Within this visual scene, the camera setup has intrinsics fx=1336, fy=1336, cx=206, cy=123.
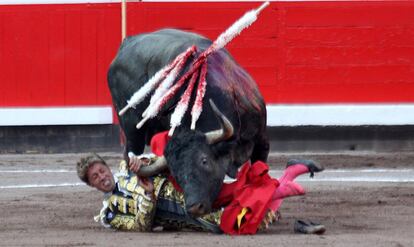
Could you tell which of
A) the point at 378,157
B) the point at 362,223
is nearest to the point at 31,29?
the point at 378,157

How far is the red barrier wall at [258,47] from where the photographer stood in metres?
12.9

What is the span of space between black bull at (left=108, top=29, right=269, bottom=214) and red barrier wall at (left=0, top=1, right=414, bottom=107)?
3.76 m

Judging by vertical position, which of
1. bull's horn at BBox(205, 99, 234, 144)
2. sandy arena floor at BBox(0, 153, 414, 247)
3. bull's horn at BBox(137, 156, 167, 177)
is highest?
bull's horn at BBox(205, 99, 234, 144)

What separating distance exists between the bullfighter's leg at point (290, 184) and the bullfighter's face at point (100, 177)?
34.1 inches

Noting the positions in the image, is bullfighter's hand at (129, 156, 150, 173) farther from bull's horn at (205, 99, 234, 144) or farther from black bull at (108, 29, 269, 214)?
bull's horn at (205, 99, 234, 144)

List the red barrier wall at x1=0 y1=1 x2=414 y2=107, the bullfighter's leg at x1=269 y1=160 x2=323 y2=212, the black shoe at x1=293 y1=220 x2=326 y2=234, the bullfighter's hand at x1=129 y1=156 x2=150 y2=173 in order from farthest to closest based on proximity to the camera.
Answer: the red barrier wall at x1=0 y1=1 x2=414 y2=107
the bullfighter's leg at x1=269 y1=160 x2=323 y2=212
the bullfighter's hand at x1=129 y1=156 x2=150 y2=173
the black shoe at x1=293 y1=220 x2=326 y2=234

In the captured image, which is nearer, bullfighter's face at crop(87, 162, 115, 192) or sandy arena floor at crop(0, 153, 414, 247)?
sandy arena floor at crop(0, 153, 414, 247)

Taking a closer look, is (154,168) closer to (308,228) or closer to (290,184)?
(290,184)

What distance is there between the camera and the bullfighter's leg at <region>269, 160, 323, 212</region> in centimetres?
710

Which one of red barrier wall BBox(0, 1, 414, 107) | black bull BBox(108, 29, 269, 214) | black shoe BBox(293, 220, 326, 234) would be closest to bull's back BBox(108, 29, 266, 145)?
black bull BBox(108, 29, 269, 214)

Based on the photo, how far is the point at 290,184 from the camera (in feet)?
23.4

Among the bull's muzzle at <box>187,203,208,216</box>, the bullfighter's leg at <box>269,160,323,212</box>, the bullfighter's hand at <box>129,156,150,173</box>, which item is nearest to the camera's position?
the bull's muzzle at <box>187,203,208,216</box>

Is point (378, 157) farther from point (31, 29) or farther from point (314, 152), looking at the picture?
point (31, 29)

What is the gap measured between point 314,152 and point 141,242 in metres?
6.26
